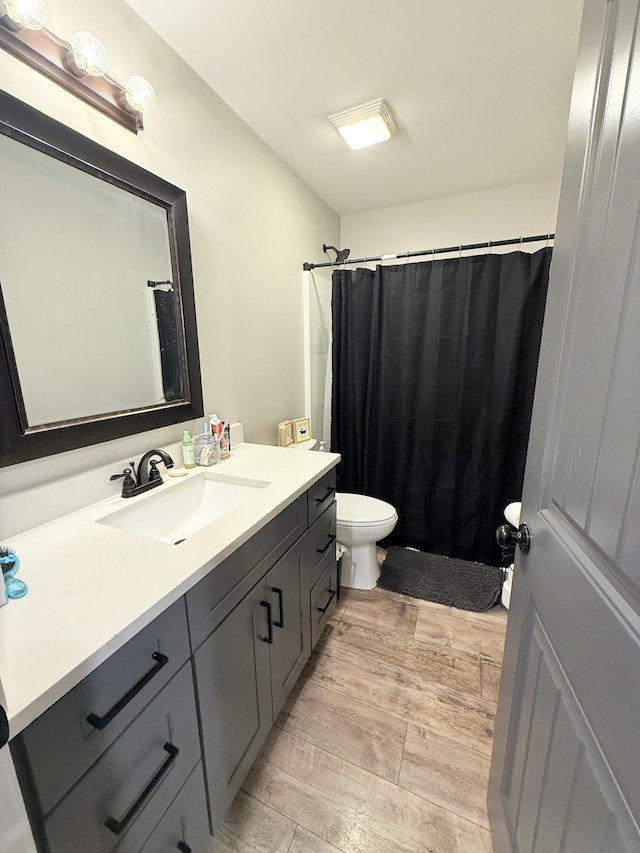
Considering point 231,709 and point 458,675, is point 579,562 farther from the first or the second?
point 458,675

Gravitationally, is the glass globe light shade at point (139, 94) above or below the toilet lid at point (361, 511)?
above

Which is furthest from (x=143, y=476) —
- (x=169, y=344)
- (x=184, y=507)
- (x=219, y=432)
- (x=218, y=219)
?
(x=218, y=219)

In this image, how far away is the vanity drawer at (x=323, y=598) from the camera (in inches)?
56.6

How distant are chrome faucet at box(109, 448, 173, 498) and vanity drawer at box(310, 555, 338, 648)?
0.76 m

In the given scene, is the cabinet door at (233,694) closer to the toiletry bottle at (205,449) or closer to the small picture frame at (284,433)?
the toiletry bottle at (205,449)

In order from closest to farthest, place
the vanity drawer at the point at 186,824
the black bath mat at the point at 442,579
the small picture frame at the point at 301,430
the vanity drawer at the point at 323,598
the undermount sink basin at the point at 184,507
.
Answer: the vanity drawer at the point at 186,824 → the undermount sink basin at the point at 184,507 → the vanity drawer at the point at 323,598 → the black bath mat at the point at 442,579 → the small picture frame at the point at 301,430

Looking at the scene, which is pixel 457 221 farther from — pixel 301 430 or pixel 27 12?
pixel 27 12

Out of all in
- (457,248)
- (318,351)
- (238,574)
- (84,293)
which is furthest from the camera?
(318,351)

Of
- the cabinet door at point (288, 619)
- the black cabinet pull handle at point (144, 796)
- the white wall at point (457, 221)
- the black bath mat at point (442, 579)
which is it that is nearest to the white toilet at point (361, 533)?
the black bath mat at point (442, 579)

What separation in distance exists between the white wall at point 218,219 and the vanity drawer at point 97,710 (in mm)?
580

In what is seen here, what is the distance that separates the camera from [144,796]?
0.66m

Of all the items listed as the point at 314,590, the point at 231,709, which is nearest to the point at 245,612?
the point at 231,709

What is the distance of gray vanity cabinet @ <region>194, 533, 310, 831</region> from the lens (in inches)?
33.5

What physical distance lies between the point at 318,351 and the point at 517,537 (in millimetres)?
1814
